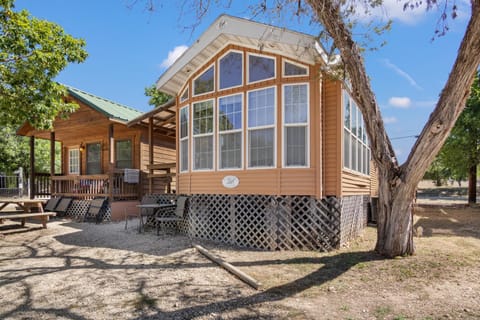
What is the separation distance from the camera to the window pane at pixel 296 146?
6.38m

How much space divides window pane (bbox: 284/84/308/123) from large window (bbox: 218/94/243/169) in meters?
1.15

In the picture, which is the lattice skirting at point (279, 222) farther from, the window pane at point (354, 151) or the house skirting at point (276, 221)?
the window pane at point (354, 151)

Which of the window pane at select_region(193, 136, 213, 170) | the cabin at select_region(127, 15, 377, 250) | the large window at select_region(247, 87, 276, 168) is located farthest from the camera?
the window pane at select_region(193, 136, 213, 170)

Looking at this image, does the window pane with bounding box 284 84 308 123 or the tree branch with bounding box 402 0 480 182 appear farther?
the window pane with bounding box 284 84 308 123

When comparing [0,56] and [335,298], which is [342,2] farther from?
[0,56]

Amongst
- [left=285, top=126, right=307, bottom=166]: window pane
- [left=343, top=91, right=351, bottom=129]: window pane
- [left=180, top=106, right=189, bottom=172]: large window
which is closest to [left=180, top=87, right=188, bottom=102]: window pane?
[left=180, top=106, right=189, bottom=172]: large window

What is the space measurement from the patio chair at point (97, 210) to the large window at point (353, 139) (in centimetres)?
855

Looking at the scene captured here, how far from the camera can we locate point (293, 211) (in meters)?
6.59

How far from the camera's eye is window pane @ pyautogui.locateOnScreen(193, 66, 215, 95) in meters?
7.67

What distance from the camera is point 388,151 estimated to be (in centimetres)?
568

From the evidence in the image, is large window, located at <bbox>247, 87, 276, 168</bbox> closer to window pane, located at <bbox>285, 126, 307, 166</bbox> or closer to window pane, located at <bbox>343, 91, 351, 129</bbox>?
window pane, located at <bbox>285, 126, 307, 166</bbox>

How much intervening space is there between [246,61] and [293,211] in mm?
3682

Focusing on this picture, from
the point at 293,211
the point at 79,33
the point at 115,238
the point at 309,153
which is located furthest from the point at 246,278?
the point at 79,33

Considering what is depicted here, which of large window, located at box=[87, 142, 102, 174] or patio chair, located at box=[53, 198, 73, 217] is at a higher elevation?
large window, located at box=[87, 142, 102, 174]
